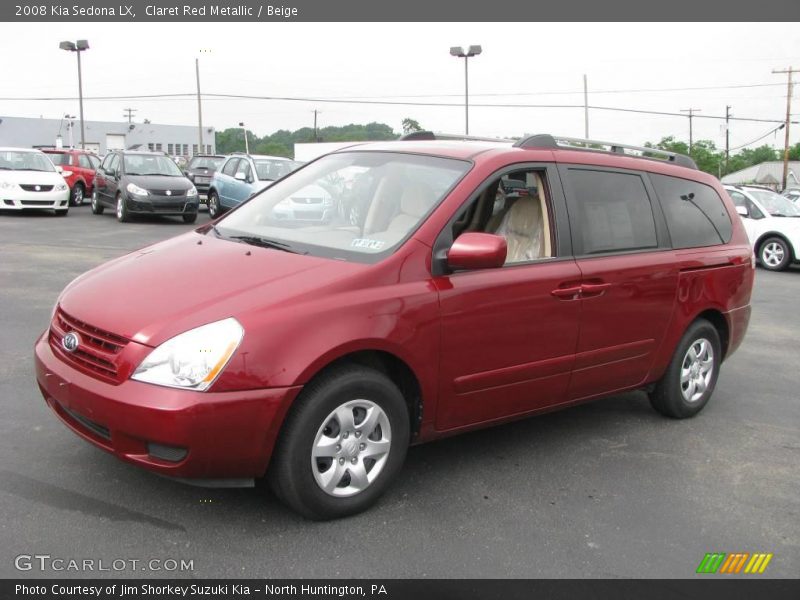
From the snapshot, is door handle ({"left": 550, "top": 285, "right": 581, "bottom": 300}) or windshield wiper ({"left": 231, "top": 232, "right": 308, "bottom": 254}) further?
door handle ({"left": 550, "top": 285, "right": 581, "bottom": 300})

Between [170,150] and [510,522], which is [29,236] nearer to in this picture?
[510,522]

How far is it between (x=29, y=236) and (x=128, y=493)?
12673mm

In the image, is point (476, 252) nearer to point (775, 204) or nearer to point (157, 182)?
point (775, 204)

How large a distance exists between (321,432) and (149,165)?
1670 centimetres

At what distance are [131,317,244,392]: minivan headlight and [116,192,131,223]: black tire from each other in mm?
15662

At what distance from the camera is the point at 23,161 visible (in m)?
18.8

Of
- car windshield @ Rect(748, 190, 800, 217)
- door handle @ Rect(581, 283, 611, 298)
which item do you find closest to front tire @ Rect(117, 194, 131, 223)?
car windshield @ Rect(748, 190, 800, 217)

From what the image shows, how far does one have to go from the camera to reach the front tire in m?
17.7

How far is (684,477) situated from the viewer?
4266mm

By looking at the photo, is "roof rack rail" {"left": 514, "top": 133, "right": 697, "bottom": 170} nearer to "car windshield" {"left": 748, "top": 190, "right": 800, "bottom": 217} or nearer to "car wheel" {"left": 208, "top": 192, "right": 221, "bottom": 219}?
"car windshield" {"left": 748, "top": 190, "right": 800, "bottom": 217}

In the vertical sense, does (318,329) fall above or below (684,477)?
above

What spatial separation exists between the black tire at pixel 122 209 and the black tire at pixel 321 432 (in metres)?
15.7

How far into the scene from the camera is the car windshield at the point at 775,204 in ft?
51.1

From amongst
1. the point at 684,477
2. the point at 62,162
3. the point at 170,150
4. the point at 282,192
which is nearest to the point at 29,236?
the point at 62,162
